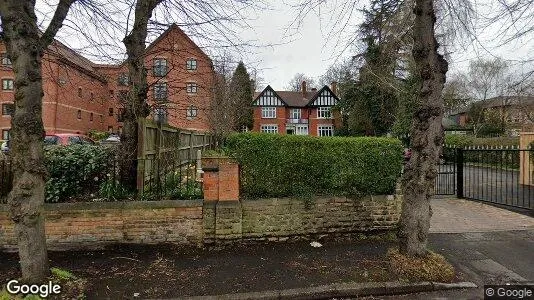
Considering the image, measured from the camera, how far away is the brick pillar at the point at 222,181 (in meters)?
5.60

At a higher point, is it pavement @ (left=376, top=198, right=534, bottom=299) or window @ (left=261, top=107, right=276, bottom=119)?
window @ (left=261, top=107, right=276, bottom=119)

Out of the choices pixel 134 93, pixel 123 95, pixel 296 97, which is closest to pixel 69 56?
pixel 123 95

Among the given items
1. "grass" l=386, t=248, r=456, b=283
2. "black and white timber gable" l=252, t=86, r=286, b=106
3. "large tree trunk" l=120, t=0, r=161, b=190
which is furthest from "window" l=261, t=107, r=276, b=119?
"grass" l=386, t=248, r=456, b=283

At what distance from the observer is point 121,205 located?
5422mm

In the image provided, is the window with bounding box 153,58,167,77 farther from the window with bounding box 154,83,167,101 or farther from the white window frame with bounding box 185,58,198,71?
the white window frame with bounding box 185,58,198,71

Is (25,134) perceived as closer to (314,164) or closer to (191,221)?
(191,221)

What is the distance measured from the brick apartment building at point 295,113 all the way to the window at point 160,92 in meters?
49.2

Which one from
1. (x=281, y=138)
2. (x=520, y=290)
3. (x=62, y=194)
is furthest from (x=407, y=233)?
(x=62, y=194)

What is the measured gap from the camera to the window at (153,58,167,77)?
7.71m

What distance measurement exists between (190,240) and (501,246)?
5.18 meters

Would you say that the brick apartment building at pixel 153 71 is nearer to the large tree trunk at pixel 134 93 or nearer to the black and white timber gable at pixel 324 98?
the large tree trunk at pixel 134 93

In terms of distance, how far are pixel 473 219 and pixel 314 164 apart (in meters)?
4.25

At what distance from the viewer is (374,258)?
16.4 feet

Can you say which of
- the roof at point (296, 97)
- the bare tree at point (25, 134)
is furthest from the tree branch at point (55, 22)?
the roof at point (296, 97)
